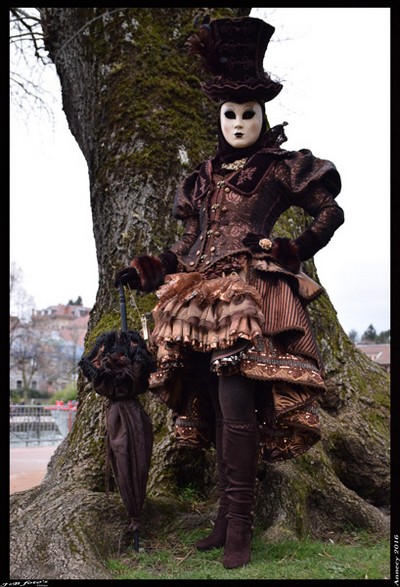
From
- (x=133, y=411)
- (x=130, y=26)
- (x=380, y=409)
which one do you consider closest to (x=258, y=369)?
(x=133, y=411)

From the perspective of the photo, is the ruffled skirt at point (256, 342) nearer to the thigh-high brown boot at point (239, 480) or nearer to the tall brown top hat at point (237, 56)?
the thigh-high brown boot at point (239, 480)

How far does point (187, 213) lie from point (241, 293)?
82 cm

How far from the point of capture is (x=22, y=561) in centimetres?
343

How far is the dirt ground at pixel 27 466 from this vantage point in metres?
10.3

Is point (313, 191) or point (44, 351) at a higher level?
point (313, 191)

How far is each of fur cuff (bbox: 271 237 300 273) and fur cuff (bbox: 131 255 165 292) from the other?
0.59 meters

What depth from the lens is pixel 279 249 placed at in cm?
331

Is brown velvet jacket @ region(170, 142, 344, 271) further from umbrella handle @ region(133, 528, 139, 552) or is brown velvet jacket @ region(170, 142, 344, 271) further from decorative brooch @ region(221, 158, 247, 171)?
umbrella handle @ region(133, 528, 139, 552)

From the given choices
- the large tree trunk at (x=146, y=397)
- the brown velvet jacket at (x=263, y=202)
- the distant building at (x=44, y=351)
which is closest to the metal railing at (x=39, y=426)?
the large tree trunk at (x=146, y=397)

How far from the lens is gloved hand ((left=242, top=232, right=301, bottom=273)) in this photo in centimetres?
330

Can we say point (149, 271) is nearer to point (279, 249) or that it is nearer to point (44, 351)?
point (279, 249)

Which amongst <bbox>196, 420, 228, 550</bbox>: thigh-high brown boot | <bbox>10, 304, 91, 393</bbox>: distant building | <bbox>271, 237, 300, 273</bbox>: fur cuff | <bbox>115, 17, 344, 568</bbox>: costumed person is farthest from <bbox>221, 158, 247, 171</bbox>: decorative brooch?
<bbox>10, 304, 91, 393</bbox>: distant building

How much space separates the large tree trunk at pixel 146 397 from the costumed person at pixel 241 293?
53 cm

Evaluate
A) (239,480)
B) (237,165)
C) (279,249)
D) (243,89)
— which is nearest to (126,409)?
(239,480)
